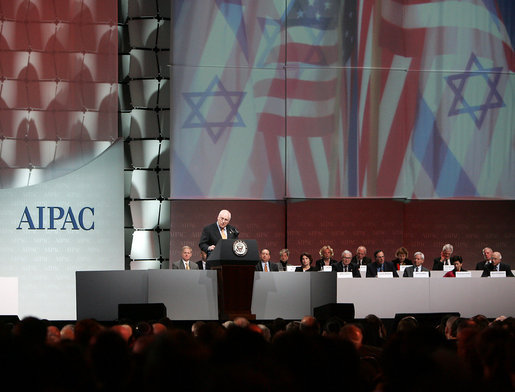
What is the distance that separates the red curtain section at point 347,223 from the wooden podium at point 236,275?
14.1 feet

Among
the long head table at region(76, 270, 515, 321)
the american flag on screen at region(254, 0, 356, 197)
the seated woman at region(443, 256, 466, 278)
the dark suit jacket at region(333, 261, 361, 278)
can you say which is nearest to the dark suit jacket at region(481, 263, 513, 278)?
the seated woman at region(443, 256, 466, 278)

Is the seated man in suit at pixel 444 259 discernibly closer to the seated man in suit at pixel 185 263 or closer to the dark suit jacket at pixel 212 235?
the seated man in suit at pixel 185 263

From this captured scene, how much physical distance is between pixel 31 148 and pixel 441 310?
6.24 meters

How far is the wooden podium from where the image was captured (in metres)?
8.65

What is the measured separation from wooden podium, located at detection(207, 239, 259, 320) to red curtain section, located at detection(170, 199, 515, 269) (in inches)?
169

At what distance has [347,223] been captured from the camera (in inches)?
529

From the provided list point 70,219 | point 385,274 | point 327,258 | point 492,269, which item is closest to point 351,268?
point 327,258

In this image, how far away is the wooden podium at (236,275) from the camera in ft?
28.4

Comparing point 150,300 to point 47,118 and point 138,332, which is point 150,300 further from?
point 47,118

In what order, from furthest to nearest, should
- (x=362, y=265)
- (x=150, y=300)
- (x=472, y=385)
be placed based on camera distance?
(x=362, y=265)
(x=150, y=300)
(x=472, y=385)

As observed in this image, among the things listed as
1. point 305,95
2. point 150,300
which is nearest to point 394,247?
point 305,95

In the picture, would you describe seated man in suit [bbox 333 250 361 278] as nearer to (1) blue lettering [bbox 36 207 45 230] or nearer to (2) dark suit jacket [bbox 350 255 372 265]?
(2) dark suit jacket [bbox 350 255 372 265]

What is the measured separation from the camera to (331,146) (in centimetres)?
1334

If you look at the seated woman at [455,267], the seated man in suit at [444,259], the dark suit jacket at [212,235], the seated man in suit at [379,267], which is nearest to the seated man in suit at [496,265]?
the seated woman at [455,267]
